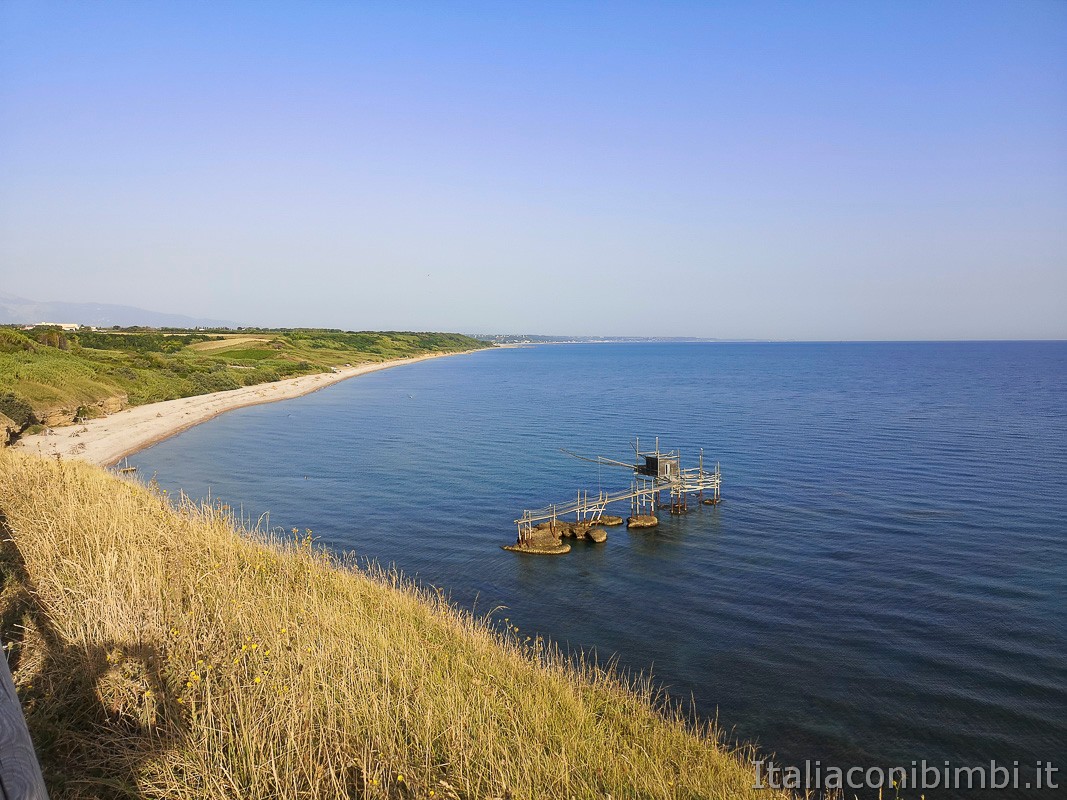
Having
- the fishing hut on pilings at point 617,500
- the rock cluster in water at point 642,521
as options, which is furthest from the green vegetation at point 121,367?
the rock cluster in water at point 642,521

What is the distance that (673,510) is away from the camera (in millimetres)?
37000

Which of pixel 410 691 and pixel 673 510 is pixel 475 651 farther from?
pixel 673 510

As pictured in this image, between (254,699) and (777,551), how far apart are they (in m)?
26.4

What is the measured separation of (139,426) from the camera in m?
52.6

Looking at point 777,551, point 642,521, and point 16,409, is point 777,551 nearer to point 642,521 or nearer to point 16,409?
point 642,521

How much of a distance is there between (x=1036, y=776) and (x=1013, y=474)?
1304 inches

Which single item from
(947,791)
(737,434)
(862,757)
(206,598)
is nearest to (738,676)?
(862,757)

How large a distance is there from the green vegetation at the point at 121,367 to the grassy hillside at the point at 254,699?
4381 cm

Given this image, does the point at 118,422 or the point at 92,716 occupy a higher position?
the point at 92,716

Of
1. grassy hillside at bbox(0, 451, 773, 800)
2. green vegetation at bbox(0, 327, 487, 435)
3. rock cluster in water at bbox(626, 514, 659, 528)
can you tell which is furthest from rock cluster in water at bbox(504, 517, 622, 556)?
green vegetation at bbox(0, 327, 487, 435)

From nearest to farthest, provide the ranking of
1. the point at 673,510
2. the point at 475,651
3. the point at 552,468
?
1. the point at 475,651
2. the point at 673,510
3. the point at 552,468

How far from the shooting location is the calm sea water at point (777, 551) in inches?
670

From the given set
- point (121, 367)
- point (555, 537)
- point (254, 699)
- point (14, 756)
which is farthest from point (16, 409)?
point (14, 756)

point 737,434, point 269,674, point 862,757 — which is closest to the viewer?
point 269,674
